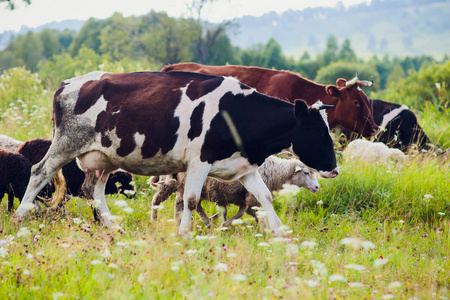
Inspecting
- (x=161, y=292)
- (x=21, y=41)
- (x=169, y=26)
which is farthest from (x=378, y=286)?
(x=21, y=41)

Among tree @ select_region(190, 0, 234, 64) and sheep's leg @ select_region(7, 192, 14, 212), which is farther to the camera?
tree @ select_region(190, 0, 234, 64)

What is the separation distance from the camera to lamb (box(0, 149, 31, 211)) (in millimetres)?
7160

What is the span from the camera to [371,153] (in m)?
10.4

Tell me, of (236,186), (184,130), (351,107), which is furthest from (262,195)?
(351,107)

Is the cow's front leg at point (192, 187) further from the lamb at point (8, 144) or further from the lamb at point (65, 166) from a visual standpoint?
Answer: the lamb at point (8, 144)

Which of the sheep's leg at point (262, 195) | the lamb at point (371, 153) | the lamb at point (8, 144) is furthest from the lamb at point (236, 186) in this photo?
the lamb at point (8, 144)

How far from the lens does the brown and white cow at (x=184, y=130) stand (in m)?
6.23

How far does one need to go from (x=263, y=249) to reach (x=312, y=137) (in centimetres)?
142

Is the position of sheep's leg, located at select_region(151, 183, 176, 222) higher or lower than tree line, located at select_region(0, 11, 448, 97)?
higher

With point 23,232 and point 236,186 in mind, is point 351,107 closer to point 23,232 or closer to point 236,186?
point 236,186

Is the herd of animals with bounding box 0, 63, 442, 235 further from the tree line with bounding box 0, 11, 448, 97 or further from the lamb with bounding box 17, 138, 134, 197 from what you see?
the tree line with bounding box 0, 11, 448, 97

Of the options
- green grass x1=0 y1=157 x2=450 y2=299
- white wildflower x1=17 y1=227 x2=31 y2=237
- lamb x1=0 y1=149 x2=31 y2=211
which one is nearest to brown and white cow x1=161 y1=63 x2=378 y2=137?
green grass x1=0 y1=157 x2=450 y2=299

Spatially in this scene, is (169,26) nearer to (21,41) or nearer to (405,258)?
(21,41)

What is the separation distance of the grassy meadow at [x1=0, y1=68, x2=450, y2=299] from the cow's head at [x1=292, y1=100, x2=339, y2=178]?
646 mm
